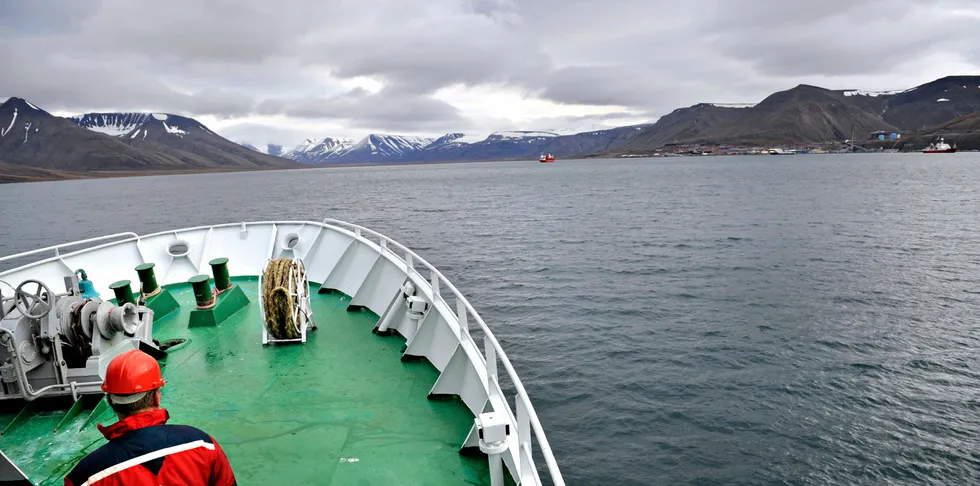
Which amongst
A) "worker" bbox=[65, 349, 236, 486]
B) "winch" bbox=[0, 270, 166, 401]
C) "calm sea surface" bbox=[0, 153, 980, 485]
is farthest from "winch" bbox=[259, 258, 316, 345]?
"calm sea surface" bbox=[0, 153, 980, 485]

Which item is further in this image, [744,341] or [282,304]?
[744,341]

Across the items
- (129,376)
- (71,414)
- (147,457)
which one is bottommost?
(71,414)

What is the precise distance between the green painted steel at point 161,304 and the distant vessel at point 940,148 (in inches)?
8551

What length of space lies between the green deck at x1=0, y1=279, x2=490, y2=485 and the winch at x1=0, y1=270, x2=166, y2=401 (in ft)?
1.27

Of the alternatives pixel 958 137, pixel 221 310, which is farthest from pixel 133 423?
pixel 958 137

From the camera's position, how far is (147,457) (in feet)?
7.84

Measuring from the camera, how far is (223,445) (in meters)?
5.35

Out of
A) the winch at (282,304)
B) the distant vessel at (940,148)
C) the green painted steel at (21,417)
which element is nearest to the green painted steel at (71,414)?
the green painted steel at (21,417)

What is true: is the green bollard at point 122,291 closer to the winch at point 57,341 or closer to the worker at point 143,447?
the winch at point 57,341

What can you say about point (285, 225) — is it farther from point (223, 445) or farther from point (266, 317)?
point (223, 445)

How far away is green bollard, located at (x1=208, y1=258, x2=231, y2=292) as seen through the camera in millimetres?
9898

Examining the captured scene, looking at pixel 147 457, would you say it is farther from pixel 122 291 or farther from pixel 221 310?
pixel 122 291

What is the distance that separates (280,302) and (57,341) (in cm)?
265

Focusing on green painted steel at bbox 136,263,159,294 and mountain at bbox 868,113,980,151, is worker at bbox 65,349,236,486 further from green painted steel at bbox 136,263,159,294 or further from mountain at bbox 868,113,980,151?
mountain at bbox 868,113,980,151
